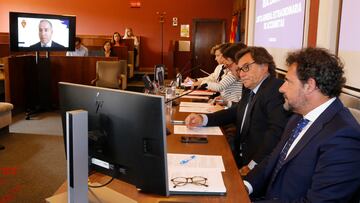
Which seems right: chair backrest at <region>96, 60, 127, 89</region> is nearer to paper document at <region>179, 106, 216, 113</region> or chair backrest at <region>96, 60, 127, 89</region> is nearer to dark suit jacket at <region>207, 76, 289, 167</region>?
paper document at <region>179, 106, 216, 113</region>

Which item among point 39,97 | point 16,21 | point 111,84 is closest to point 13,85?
point 39,97

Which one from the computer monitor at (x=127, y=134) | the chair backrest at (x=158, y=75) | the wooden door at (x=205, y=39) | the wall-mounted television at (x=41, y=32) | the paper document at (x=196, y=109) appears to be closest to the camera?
the computer monitor at (x=127, y=134)

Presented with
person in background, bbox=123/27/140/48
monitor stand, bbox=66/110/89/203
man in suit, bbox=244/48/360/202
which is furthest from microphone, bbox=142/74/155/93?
person in background, bbox=123/27/140/48

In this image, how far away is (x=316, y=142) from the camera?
1419 mm

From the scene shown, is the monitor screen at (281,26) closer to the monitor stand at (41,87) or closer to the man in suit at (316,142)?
the man in suit at (316,142)

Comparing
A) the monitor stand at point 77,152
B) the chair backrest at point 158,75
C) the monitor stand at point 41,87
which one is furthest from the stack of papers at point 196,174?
the monitor stand at point 41,87

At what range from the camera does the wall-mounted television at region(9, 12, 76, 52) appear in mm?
5883

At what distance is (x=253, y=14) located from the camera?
208 inches

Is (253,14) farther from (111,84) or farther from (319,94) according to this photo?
(319,94)

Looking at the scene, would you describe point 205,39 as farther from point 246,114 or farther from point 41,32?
point 246,114

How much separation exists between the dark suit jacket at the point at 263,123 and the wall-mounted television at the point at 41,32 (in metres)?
4.45

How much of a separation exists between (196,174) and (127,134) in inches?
19.1

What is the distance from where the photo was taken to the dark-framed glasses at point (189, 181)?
4.84 ft

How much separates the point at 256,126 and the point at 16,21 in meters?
4.83
